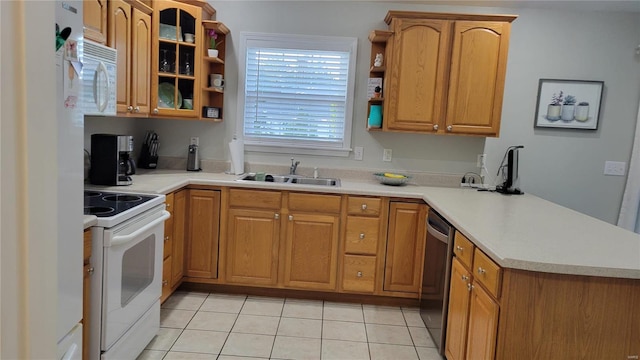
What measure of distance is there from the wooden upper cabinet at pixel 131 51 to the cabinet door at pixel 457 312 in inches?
90.7

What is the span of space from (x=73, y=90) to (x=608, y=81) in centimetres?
399

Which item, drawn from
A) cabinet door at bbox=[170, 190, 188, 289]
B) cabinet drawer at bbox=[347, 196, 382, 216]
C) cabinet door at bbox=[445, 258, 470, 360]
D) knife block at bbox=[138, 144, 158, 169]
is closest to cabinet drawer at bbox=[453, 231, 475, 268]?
cabinet door at bbox=[445, 258, 470, 360]

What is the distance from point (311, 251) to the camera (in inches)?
133

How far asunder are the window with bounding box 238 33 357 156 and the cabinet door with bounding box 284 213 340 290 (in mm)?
785

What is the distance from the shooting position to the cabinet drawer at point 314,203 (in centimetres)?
331

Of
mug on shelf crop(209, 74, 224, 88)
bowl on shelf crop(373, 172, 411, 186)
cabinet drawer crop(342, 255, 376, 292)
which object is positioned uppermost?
mug on shelf crop(209, 74, 224, 88)

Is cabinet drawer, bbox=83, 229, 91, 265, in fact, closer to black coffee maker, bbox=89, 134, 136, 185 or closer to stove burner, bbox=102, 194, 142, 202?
stove burner, bbox=102, 194, 142, 202

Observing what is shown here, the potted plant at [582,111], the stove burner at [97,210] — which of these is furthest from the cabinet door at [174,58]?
the potted plant at [582,111]

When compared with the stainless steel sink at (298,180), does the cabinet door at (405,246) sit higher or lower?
lower

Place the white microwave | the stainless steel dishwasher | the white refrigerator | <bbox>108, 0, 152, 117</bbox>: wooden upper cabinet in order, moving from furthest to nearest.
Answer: <bbox>108, 0, 152, 117</bbox>: wooden upper cabinet < the stainless steel dishwasher < the white microwave < the white refrigerator

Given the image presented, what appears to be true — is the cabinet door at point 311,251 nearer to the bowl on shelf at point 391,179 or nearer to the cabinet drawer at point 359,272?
the cabinet drawer at point 359,272

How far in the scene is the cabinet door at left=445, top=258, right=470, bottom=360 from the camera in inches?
85.9

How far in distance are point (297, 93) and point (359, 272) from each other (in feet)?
5.38

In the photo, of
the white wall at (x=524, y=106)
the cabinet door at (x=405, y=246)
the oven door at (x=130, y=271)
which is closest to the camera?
the oven door at (x=130, y=271)
